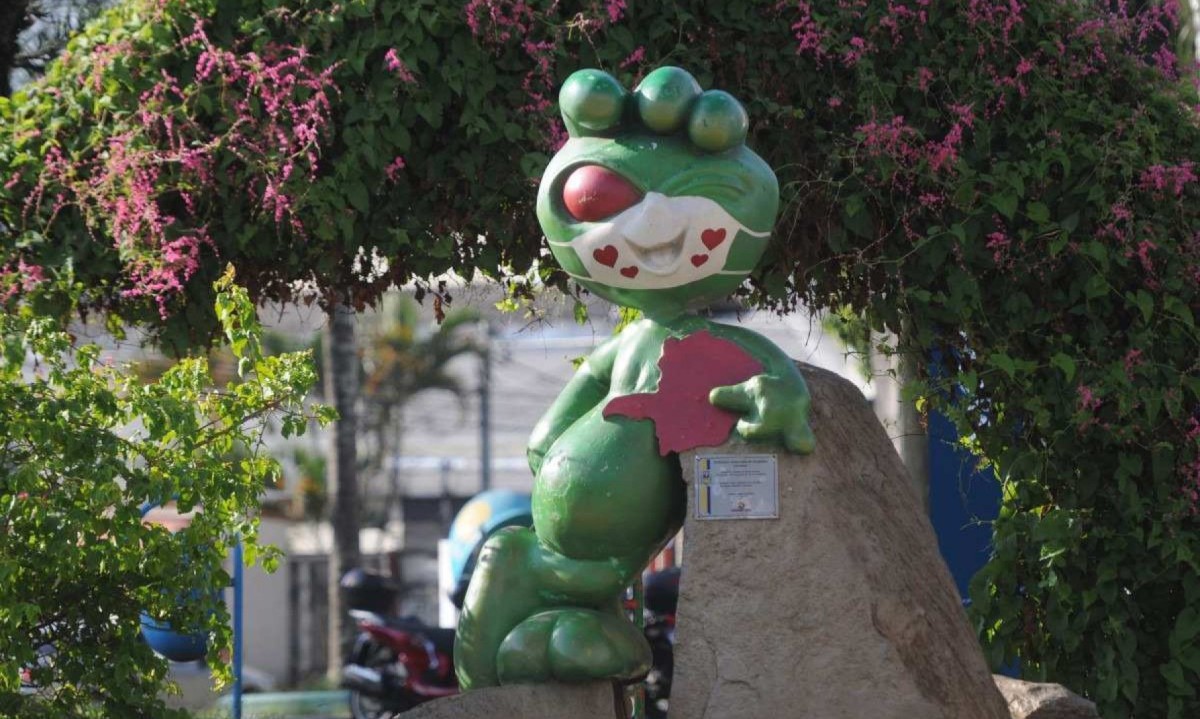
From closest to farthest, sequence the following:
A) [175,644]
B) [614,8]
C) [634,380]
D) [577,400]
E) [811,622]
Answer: [811,622] < [634,380] < [577,400] < [614,8] < [175,644]

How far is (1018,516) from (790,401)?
53.4 inches

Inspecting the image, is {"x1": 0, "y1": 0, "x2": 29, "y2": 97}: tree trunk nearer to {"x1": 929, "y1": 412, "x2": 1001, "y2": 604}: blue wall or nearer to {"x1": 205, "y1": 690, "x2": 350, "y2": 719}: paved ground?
{"x1": 205, "y1": 690, "x2": 350, "y2": 719}: paved ground

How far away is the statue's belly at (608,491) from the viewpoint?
3.51 metres

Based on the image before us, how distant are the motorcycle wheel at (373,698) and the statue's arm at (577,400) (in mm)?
4942

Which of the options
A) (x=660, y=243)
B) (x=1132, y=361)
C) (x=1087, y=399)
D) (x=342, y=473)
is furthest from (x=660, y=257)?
(x=342, y=473)

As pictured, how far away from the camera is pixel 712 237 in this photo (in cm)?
356

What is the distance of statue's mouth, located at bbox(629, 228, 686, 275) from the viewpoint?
356cm

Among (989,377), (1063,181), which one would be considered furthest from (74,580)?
(1063,181)

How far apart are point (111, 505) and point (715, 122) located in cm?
187

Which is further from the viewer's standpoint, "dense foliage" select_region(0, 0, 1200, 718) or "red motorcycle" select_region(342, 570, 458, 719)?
"red motorcycle" select_region(342, 570, 458, 719)

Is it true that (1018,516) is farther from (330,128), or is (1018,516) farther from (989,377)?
(330,128)

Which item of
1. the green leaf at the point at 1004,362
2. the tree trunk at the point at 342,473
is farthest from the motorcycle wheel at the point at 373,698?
the green leaf at the point at 1004,362

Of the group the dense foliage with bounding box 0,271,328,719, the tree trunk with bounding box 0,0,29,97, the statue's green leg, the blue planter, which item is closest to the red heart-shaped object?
the statue's green leg

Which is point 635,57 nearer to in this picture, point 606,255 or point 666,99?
point 666,99
